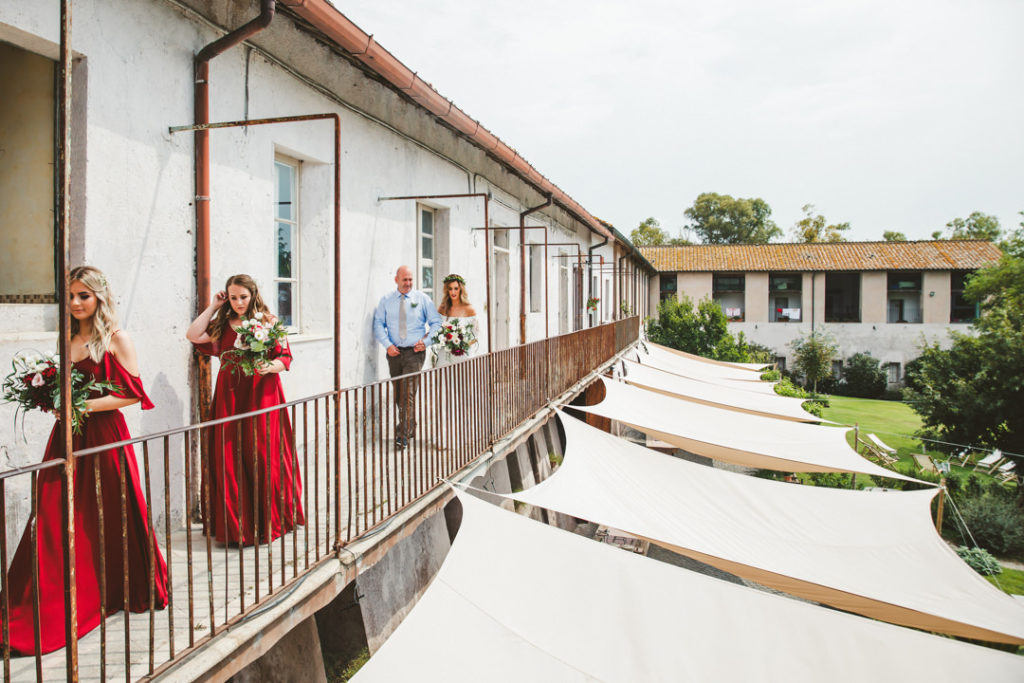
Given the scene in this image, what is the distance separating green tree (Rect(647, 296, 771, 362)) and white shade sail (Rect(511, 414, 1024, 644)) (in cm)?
2432

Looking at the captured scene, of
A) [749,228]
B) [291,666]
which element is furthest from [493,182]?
[749,228]

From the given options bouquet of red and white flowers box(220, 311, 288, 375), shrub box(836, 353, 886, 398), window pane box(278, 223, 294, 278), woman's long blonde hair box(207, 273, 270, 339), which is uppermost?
window pane box(278, 223, 294, 278)

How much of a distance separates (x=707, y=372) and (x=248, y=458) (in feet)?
53.3

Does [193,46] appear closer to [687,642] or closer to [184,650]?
[184,650]

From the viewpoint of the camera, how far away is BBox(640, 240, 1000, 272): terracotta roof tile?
118ft

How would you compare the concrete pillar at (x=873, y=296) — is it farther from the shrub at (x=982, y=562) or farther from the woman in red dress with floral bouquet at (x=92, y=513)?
the woman in red dress with floral bouquet at (x=92, y=513)

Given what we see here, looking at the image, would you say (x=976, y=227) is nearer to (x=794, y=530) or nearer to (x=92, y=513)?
(x=794, y=530)

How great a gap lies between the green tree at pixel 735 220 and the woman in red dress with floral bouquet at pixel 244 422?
58457mm

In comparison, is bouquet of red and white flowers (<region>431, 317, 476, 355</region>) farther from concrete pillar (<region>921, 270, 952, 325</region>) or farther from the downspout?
concrete pillar (<region>921, 270, 952, 325</region>)

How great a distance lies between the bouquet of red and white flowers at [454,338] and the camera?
23.0 feet

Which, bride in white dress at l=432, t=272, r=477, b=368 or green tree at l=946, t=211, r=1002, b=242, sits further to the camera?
green tree at l=946, t=211, r=1002, b=242

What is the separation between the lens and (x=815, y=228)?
56.5m

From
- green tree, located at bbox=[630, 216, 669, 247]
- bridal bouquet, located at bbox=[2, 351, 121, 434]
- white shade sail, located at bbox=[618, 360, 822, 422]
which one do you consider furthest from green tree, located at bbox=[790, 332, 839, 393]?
bridal bouquet, located at bbox=[2, 351, 121, 434]

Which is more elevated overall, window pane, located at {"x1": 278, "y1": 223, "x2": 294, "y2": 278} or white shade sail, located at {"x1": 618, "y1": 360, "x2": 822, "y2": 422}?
window pane, located at {"x1": 278, "y1": 223, "x2": 294, "y2": 278}
